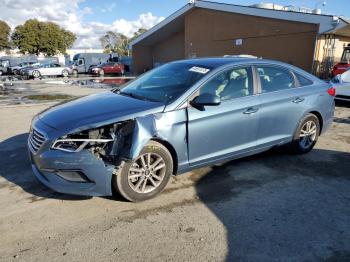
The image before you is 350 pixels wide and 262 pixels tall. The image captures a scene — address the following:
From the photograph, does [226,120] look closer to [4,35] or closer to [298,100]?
[298,100]

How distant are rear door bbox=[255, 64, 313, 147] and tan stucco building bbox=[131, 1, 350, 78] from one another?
15.0m

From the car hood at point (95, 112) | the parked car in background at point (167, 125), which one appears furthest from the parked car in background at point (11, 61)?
the parked car in background at point (167, 125)

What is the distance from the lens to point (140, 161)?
3.72 m

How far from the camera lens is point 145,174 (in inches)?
148

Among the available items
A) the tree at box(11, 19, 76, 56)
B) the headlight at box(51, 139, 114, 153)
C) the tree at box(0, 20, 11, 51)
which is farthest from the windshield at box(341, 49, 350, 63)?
the tree at box(0, 20, 11, 51)

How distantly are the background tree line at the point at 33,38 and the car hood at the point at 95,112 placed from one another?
62.0 meters

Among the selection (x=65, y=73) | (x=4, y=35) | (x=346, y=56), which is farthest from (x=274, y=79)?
(x=4, y=35)

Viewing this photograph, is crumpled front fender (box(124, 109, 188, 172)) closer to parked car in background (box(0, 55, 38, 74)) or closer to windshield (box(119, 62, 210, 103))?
windshield (box(119, 62, 210, 103))

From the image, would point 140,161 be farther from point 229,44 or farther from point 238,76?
point 229,44

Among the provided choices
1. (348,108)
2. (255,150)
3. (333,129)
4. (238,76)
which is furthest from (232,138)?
(348,108)

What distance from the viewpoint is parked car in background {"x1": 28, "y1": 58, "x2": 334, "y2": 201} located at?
11.6 feet

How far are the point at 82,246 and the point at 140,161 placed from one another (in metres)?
1.10

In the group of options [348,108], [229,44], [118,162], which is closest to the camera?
[118,162]

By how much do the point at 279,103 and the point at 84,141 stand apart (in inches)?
112
